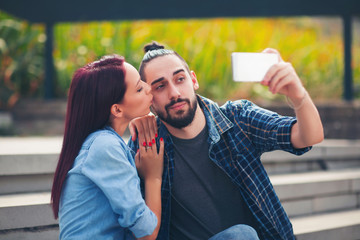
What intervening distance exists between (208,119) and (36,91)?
525 centimetres

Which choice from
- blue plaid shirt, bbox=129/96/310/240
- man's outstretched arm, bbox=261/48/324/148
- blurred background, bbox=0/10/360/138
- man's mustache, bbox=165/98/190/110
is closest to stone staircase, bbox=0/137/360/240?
blue plaid shirt, bbox=129/96/310/240

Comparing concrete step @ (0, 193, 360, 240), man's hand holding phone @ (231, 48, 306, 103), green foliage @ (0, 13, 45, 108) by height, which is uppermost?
green foliage @ (0, 13, 45, 108)

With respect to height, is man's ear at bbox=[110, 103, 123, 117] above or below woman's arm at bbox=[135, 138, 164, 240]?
above

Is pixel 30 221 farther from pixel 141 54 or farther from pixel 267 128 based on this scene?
pixel 141 54

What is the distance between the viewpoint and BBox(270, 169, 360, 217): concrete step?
3.08 metres

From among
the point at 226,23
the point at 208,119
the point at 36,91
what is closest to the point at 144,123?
the point at 208,119

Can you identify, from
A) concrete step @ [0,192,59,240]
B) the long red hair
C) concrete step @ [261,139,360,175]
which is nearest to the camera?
the long red hair

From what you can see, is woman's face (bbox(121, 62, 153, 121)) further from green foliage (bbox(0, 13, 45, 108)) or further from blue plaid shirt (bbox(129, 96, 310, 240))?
green foliage (bbox(0, 13, 45, 108))

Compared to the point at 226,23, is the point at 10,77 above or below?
below

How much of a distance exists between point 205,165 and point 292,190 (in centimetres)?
133

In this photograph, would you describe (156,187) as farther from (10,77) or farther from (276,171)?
(10,77)

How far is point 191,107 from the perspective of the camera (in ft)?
6.61

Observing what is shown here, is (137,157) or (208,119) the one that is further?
(208,119)

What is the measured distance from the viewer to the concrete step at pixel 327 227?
269 centimetres
